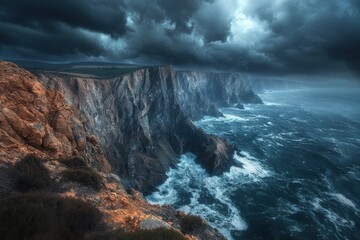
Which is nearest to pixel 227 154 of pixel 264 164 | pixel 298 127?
pixel 264 164

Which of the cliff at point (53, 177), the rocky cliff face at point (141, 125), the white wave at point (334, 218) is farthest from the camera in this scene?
the rocky cliff face at point (141, 125)

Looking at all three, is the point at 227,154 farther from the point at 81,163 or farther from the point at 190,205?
the point at 81,163

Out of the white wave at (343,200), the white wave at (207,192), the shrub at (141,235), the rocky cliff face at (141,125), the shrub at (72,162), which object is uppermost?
the shrub at (141,235)

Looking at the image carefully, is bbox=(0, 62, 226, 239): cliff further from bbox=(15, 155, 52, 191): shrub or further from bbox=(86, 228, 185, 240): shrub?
bbox=(86, 228, 185, 240): shrub

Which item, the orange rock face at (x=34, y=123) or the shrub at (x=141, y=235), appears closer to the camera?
the shrub at (x=141, y=235)

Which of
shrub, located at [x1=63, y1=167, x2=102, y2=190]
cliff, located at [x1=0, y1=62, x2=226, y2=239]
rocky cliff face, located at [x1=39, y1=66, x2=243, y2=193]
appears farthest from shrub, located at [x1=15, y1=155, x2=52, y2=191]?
rocky cliff face, located at [x1=39, y1=66, x2=243, y2=193]

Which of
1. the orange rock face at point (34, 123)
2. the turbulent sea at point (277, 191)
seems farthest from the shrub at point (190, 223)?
the turbulent sea at point (277, 191)

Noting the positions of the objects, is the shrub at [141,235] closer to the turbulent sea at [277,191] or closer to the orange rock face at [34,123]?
the orange rock face at [34,123]
